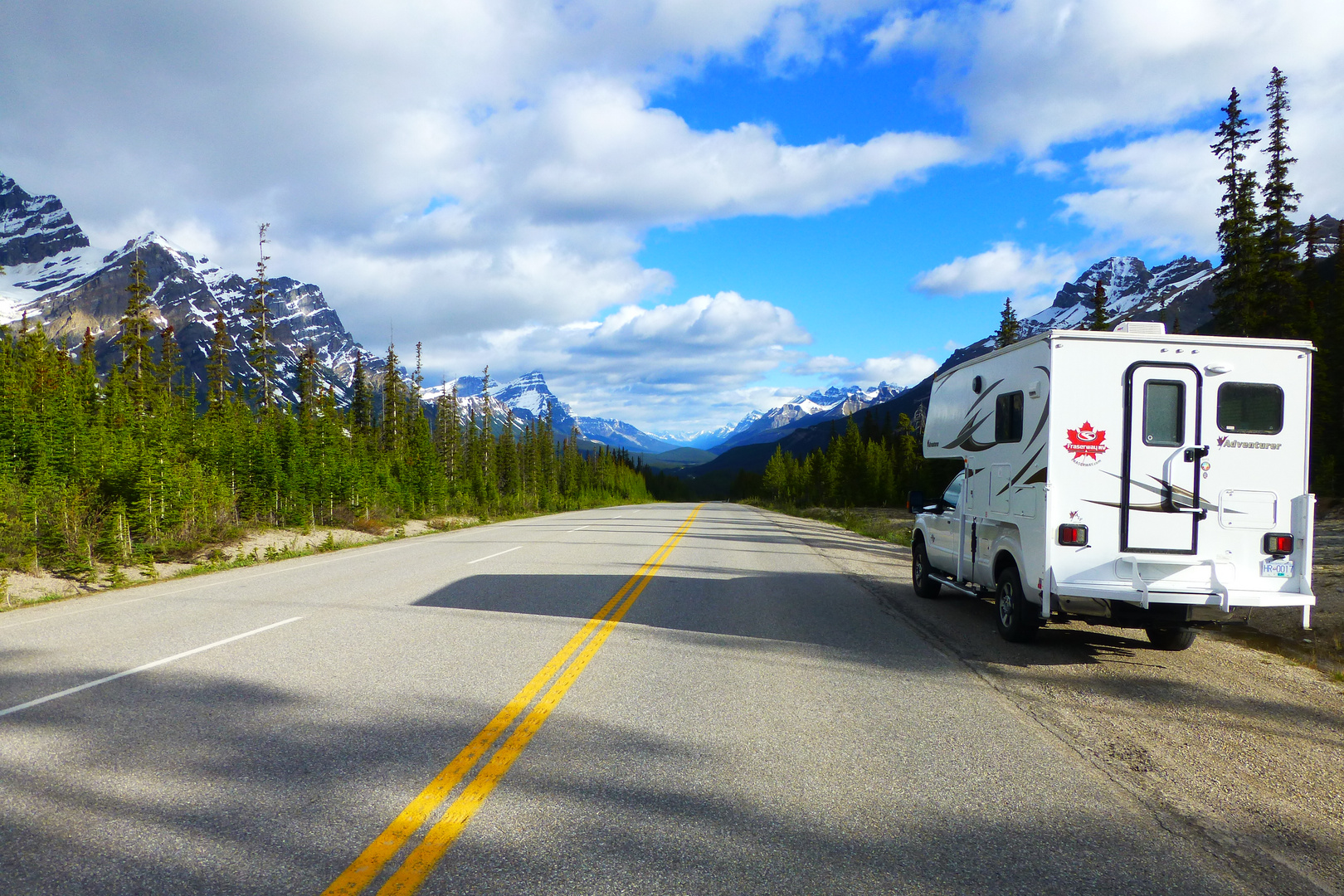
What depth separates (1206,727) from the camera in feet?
17.7

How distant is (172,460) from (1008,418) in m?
19.3

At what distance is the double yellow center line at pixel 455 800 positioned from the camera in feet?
10.1

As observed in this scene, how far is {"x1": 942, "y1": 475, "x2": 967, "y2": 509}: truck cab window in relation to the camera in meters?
10.0

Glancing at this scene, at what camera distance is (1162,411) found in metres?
7.23

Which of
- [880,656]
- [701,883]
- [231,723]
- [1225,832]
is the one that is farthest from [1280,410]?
[231,723]

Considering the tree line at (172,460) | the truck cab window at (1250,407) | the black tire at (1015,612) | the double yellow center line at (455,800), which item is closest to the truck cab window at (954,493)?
the black tire at (1015,612)

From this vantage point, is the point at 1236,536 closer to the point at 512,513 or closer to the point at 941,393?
the point at 941,393

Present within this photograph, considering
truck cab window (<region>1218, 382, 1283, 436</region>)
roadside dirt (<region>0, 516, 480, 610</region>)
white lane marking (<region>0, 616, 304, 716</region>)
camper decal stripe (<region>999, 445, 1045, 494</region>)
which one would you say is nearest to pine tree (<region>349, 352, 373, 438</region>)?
roadside dirt (<region>0, 516, 480, 610</region>)

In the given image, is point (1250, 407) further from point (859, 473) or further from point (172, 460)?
point (859, 473)

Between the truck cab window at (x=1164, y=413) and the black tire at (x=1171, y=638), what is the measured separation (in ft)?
7.74

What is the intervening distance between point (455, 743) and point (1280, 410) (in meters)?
7.92

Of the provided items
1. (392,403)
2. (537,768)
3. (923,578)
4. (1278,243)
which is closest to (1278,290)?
(1278,243)

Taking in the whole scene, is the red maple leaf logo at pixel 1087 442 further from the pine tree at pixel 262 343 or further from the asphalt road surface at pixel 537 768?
the pine tree at pixel 262 343

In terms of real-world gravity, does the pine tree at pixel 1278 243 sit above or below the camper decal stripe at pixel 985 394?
above
